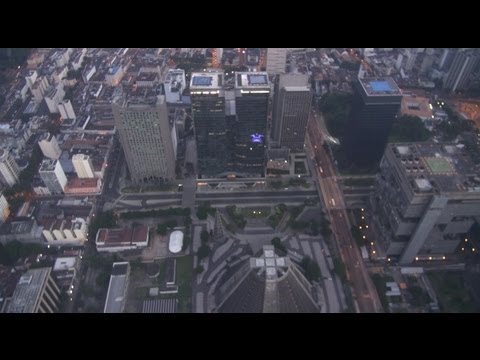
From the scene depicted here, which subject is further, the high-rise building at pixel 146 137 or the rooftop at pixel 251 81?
the high-rise building at pixel 146 137

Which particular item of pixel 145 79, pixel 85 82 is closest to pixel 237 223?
pixel 145 79

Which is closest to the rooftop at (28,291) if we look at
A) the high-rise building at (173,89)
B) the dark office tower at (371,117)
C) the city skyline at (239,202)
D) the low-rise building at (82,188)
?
the city skyline at (239,202)

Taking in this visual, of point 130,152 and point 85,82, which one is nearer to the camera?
point 130,152

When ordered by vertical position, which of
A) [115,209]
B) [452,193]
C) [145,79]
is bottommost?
[115,209]

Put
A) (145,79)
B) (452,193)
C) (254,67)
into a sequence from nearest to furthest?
(452,193) → (145,79) → (254,67)

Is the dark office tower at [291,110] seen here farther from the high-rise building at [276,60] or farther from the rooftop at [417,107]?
the rooftop at [417,107]

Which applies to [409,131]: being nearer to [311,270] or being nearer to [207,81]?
[311,270]

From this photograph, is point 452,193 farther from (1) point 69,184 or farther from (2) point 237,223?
(1) point 69,184
